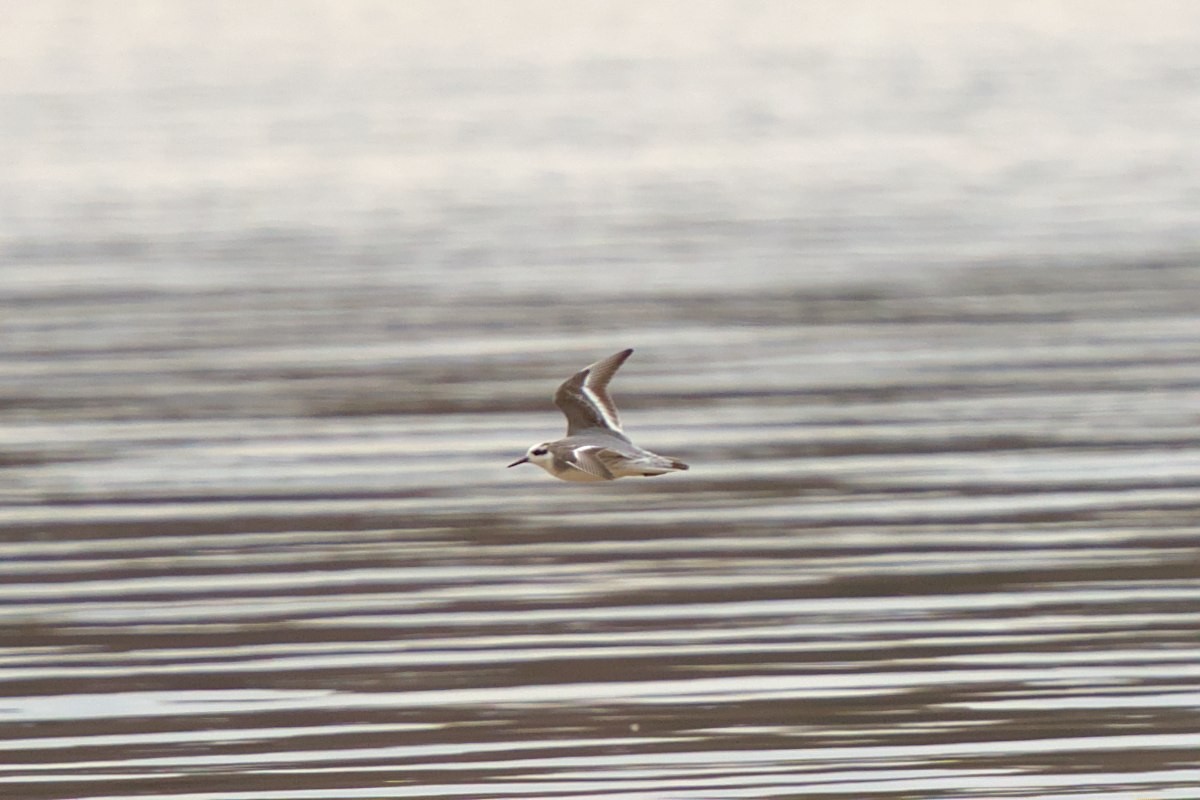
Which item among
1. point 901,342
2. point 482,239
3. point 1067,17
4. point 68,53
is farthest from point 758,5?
point 901,342

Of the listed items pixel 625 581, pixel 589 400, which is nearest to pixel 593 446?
pixel 589 400

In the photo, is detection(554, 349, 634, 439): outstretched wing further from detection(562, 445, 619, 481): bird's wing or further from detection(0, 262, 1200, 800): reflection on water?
detection(0, 262, 1200, 800): reflection on water

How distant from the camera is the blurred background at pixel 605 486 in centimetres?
949

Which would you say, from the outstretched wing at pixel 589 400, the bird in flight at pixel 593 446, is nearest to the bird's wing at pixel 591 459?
the bird in flight at pixel 593 446

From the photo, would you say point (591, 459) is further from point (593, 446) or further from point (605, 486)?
point (605, 486)

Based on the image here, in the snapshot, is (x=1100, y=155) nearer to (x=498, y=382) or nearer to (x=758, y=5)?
(x=498, y=382)

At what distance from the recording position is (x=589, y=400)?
1054 centimetres

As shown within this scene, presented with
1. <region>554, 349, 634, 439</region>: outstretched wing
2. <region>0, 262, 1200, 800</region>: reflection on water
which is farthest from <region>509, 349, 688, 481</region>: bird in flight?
<region>0, 262, 1200, 800</region>: reflection on water

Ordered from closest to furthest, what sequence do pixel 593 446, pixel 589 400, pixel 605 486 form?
1. pixel 593 446
2. pixel 589 400
3. pixel 605 486

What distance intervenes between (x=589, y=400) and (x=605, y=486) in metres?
3.58

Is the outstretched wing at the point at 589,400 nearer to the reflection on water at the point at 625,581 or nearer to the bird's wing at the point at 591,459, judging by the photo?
the bird's wing at the point at 591,459

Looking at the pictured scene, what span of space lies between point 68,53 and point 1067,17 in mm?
24384

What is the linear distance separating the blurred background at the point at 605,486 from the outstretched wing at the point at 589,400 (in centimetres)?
89

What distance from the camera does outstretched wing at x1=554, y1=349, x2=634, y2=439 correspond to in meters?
10.5
